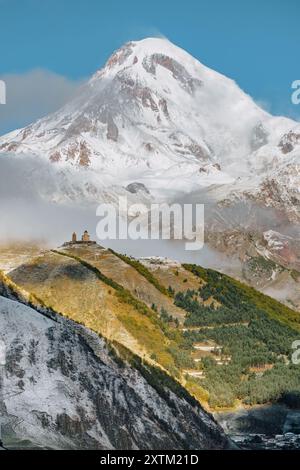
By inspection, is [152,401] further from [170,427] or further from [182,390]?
[182,390]

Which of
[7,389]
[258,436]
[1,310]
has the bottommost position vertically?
[258,436]

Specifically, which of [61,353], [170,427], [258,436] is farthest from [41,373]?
[258,436]
